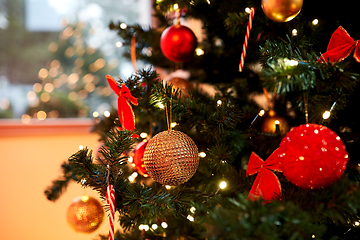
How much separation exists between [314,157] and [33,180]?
3.59ft

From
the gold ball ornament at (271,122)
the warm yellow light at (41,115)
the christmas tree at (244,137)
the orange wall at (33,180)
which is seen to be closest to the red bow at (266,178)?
the christmas tree at (244,137)

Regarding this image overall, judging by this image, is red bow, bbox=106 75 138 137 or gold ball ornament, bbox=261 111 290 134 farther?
gold ball ornament, bbox=261 111 290 134

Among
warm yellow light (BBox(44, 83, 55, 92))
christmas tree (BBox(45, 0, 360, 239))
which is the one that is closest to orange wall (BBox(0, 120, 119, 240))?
warm yellow light (BBox(44, 83, 55, 92))

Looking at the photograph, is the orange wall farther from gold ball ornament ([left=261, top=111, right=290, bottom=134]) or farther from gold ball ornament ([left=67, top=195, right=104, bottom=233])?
gold ball ornament ([left=261, top=111, right=290, bottom=134])

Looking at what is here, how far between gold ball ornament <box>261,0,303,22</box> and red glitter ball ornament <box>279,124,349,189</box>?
21cm

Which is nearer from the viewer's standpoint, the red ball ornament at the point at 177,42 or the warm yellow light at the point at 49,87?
the red ball ornament at the point at 177,42

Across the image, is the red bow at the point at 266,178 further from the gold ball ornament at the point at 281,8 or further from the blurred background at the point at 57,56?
the blurred background at the point at 57,56

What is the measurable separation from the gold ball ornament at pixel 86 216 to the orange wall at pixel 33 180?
0.46 meters

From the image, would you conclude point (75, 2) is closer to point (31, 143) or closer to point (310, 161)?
point (31, 143)

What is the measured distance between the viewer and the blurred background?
112 cm

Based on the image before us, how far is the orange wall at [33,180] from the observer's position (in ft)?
3.32

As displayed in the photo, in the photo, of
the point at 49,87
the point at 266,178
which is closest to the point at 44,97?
the point at 49,87

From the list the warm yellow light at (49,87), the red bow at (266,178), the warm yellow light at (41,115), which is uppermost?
the warm yellow light at (49,87)

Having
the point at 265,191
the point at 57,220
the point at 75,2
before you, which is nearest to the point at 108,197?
the point at 265,191
